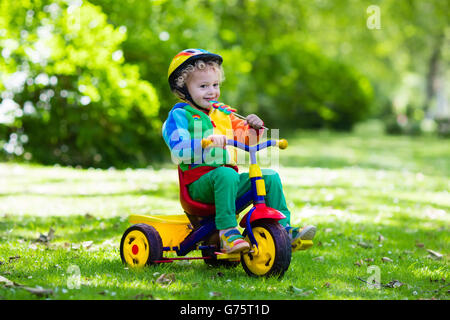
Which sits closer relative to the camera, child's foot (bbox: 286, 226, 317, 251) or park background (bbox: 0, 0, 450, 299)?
child's foot (bbox: 286, 226, 317, 251)

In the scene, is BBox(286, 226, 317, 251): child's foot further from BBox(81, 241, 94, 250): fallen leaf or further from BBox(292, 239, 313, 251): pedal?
BBox(81, 241, 94, 250): fallen leaf

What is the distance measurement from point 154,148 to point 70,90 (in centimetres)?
297

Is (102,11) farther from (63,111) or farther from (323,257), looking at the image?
(323,257)

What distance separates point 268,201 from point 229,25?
20.9 m

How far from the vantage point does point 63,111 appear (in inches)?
529

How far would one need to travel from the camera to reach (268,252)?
439cm

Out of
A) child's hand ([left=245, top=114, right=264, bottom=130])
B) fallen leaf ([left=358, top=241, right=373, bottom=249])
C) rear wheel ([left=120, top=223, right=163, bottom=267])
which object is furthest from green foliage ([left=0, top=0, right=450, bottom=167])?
child's hand ([left=245, top=114, right=264, bottom=130])

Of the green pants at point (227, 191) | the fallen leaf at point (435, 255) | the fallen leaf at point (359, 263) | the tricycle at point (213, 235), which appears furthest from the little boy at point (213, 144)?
the fallen leaf at point (435, 255)

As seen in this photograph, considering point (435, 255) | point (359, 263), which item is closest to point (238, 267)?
point (359, 263)

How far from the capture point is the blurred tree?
12.1m

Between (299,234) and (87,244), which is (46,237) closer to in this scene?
(87,244)

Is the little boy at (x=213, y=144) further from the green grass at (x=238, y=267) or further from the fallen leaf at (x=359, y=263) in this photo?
the fallen leaf at (x=359, y=263)

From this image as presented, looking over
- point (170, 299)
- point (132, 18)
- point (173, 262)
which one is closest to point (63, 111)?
point (132, 18)

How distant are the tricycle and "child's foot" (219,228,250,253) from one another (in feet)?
0.22
